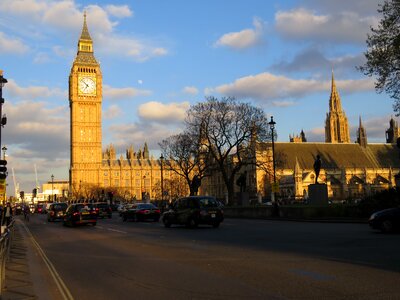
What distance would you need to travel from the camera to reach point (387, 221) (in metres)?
18.4

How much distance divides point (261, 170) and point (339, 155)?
27358 mm

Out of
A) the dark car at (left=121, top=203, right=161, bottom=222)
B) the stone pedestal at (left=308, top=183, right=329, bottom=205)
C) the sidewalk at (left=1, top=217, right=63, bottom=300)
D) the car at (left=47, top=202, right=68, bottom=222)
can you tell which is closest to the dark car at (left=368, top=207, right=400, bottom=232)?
the sidewalk at (left=1, top=217, right=63, bottom=300)

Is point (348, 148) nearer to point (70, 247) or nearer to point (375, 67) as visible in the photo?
point (375, 67)

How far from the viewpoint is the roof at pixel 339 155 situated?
13288cm

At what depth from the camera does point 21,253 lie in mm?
16391

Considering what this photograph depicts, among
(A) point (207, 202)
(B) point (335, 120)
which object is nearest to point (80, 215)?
(A) point (207, 202)

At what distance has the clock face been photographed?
159 meters

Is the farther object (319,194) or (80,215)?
(319,194)

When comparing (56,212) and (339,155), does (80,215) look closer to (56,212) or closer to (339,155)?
(56,212)

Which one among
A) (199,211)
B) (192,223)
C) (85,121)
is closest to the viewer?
(199,211)

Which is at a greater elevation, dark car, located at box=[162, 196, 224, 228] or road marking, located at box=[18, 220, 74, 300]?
dark car, located at box=[162, 196, 224, 228]

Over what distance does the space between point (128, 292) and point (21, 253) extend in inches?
364

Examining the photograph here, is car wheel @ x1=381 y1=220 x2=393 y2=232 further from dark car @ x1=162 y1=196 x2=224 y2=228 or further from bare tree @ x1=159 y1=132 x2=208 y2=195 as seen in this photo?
bare tree @ x1=159 y1=132 x2=208 y2=195

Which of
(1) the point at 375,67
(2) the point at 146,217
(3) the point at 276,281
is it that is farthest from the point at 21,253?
(1) the point at 375,67
